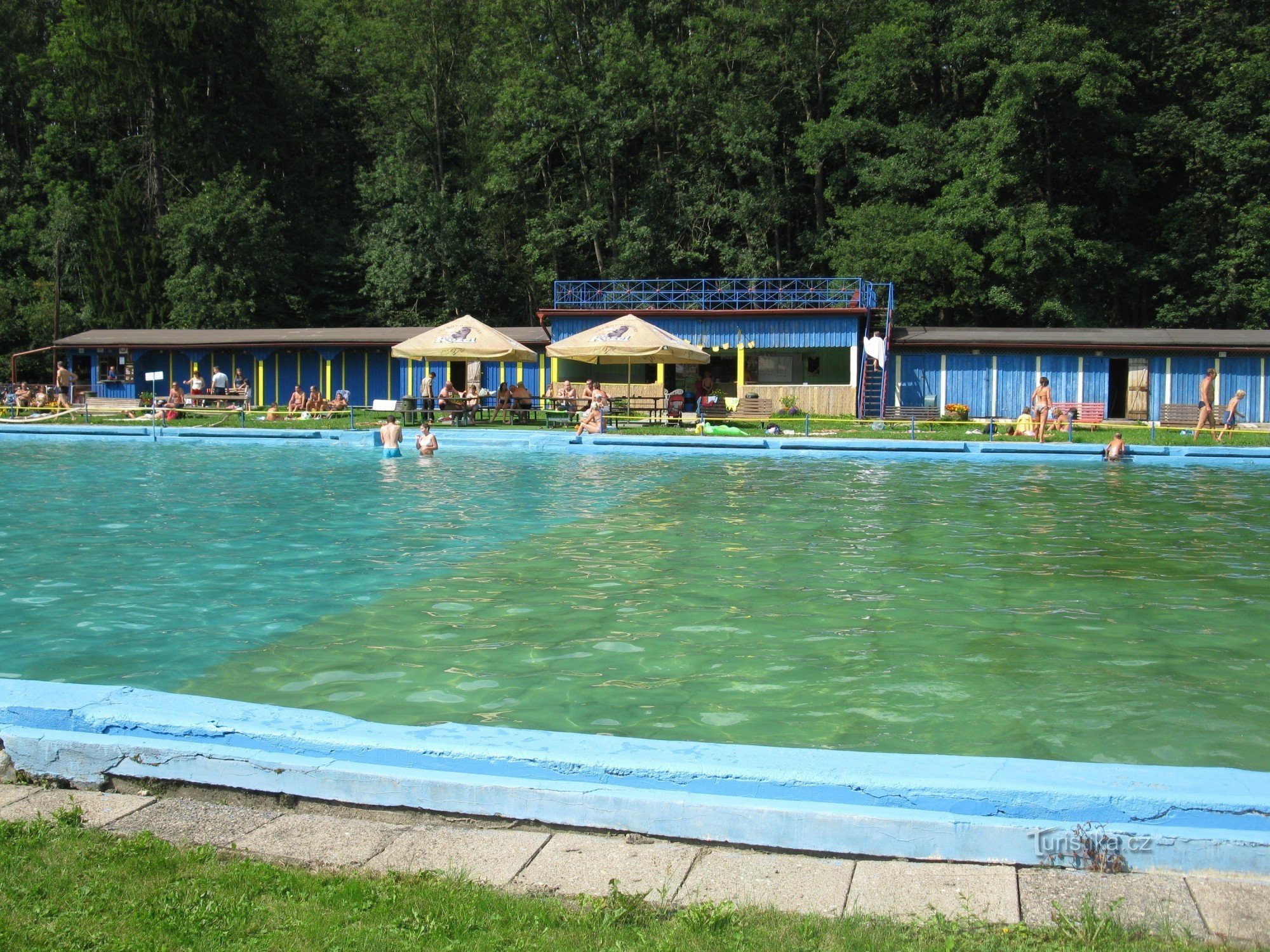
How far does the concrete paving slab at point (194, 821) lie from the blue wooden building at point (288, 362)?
28964 millimetres

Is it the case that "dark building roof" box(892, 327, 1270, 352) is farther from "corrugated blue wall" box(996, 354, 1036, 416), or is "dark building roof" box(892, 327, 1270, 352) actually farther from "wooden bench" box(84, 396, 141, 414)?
"wooden bench" box(84, 396, 141, 414)

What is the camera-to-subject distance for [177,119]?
143 feet

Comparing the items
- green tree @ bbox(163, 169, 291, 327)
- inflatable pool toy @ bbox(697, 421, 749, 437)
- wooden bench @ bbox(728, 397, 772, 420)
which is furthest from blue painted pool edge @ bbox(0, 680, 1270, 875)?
green tree @ bbox(163, 169, 291, 327)

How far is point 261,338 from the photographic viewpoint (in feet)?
109

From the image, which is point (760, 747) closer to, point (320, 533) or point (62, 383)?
point (320, 533)

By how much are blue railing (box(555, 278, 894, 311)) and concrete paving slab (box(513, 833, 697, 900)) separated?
2704cm

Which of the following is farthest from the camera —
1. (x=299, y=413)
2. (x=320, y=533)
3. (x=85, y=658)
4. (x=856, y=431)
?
(x=299, y=413)

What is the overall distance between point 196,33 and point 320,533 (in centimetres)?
4013

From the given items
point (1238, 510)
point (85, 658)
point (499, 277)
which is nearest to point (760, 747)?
point (85, 658)

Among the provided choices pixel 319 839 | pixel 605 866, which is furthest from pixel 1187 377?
pixel 319 839

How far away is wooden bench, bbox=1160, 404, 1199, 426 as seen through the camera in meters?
27.5

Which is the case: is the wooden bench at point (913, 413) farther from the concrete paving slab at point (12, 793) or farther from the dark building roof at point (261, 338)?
the concrete paving slab at point (12, 793)

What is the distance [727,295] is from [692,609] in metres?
32.2

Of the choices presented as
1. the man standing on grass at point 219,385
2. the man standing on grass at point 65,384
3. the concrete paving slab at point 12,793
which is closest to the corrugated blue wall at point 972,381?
the man standing on grass at point 219,385
